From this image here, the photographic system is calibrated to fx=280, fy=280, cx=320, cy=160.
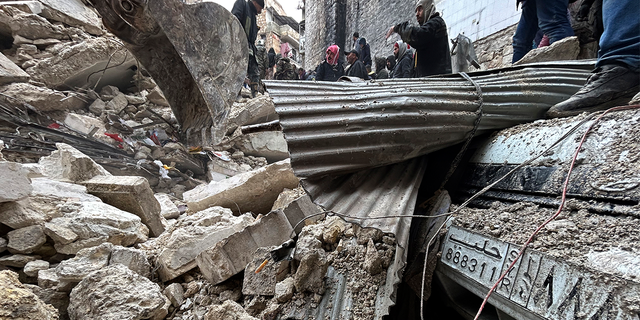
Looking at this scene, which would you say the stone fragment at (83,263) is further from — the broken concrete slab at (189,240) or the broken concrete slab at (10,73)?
the broken concrete slab at (10,73)

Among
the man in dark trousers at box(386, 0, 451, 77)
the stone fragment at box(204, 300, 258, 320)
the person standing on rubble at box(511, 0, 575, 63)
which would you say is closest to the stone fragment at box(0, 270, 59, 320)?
Answer: the stone fragment at box(204, 300, 258, 320)

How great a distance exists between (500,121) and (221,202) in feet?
8.46

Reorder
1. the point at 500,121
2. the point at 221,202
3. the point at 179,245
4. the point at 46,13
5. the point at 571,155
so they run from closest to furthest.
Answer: the point at 571,155
the point at 500,121
the point at 179,245
the point at 221,202
the point at 46,13

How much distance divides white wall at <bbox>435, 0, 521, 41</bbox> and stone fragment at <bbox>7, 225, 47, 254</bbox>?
6974mm

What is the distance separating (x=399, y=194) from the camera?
1315 mm

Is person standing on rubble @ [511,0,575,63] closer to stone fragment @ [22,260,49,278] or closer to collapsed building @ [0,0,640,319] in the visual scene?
collapsed building @ [0,0,640,319]

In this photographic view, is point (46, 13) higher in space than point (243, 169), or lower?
higher

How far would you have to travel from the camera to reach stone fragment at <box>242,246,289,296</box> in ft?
5.15

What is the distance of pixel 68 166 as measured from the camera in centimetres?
273

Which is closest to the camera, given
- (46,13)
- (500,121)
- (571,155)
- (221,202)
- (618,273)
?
(618,273)

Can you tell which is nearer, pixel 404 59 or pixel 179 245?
pixel 179 245

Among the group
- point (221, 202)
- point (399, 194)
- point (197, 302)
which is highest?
point (221, 202)

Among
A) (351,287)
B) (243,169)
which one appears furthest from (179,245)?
(243,169)

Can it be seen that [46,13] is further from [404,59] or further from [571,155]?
[571,155]
